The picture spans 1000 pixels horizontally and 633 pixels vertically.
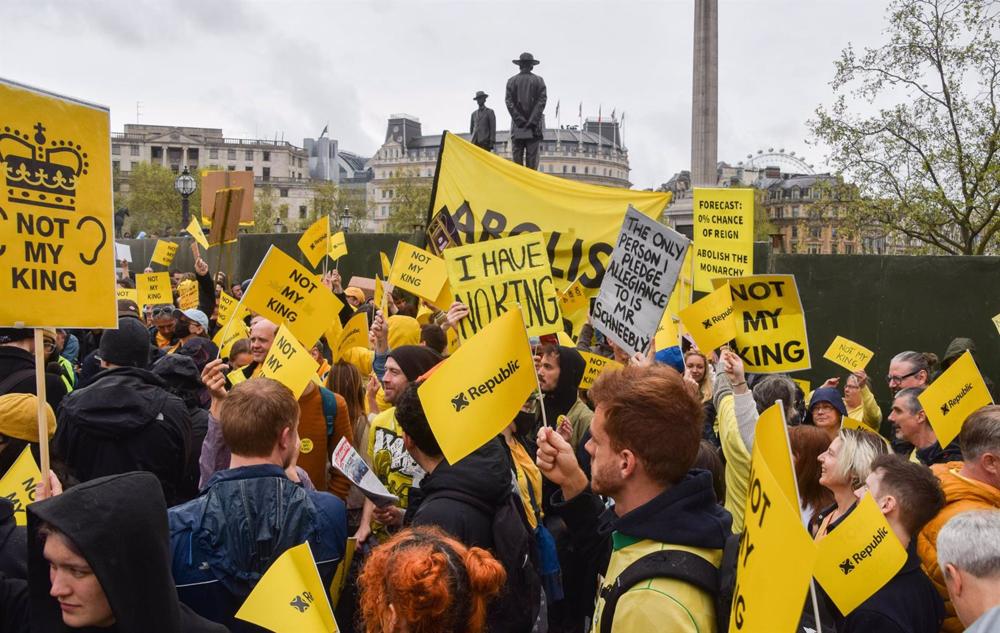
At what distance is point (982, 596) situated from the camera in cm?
296

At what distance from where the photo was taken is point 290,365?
5445 mm

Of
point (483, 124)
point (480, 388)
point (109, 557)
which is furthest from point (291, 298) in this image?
point (483, 124)

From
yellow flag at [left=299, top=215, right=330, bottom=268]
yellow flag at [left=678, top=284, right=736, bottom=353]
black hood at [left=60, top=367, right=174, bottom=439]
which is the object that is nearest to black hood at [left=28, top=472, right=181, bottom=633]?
black hood at [left=60, top=367, right=174, bottom=439]

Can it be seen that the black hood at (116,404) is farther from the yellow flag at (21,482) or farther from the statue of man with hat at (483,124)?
the statue of man with hat at (483,124)

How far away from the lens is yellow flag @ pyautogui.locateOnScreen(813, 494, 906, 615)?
3338mm

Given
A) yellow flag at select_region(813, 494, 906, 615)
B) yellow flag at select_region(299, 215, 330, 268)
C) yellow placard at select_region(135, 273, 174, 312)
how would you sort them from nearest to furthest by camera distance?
yellow flag at select_region(813, 494, 906, 615)
yellow flag at select_region(299, 215, 330, 268)
yellow placard at select_region(135, 273, 174, 312)

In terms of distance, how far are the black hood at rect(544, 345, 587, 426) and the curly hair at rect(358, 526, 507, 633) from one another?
3664 millimetres

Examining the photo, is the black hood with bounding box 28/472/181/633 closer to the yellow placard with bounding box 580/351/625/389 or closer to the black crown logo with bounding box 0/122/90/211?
the black crown logo with bounding box 0/122/90/211

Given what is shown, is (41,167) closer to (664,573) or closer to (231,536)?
(231,536)

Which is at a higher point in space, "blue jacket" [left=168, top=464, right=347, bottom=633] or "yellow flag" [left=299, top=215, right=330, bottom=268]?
"yellow flag" [left=299, top=215, right=330, bottom=268]

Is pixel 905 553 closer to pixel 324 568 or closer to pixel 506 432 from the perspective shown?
pixel 506 432

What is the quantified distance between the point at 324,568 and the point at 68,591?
4.08ft

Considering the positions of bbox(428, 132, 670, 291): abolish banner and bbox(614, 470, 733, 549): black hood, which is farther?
bbox(428, 132, 670, 291): abolish banner

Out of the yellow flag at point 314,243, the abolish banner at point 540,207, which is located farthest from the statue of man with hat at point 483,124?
the abolish banner at point 540,207
